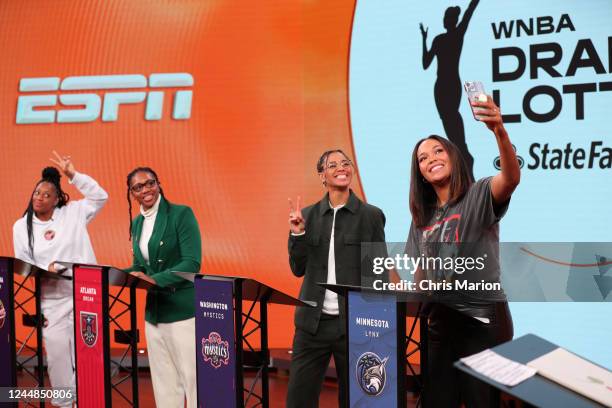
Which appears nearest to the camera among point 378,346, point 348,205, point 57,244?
point 378,346

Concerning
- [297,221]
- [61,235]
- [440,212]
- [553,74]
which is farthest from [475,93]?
[61,235]

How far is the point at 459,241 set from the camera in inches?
105

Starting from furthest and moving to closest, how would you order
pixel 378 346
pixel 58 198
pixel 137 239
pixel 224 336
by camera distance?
pixel 58 198 < pixel 137 239 < pixel 224 336 < pixel 378 346

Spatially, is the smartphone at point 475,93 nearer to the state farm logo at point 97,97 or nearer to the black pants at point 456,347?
the black pants at point 456,347

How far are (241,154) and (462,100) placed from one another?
6.42ft

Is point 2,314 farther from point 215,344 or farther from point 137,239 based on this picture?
point 215,344

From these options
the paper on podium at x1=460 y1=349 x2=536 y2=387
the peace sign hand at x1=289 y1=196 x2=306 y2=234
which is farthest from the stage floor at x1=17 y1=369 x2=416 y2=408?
the paper on podium at x1=460 y1=349 x2=536 y2=387

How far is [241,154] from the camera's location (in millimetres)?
6301

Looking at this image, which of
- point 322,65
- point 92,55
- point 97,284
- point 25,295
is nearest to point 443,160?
point 97,284

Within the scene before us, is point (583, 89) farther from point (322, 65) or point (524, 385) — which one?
point (524, 385)

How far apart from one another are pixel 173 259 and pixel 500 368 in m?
2.76

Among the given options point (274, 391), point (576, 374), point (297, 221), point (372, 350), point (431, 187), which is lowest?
point (274, 391)

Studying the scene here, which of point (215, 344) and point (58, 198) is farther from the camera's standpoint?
point (58, 198)

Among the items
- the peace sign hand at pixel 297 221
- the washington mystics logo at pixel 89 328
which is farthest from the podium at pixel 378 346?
the washington mystics logo at pixel 89 328
